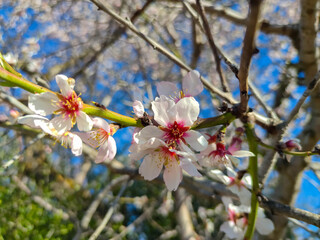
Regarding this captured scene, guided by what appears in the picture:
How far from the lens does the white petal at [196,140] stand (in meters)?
0.80

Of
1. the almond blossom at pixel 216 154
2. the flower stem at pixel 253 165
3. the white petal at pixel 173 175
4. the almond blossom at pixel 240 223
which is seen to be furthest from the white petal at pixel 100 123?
the almond blossom at pixel 240 223

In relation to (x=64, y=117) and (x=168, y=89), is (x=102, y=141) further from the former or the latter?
(x=168, y=89)

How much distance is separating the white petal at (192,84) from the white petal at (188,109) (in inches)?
7.7

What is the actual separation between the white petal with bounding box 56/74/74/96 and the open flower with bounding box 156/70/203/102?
Answer: 323 mm

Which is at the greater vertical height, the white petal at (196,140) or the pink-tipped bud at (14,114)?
the white petal at (196,140)

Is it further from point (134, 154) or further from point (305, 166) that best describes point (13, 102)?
point (305, 166)

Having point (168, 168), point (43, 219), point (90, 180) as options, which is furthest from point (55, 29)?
point (168, 168)

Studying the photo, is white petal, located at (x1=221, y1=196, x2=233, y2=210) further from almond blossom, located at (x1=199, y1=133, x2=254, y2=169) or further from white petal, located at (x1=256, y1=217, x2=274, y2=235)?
almond blossom, located at (x1=199, y1=133, x2=254, y2=169)

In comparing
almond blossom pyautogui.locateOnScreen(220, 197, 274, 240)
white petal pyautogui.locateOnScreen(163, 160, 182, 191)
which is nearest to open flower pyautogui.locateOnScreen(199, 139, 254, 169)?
white petal pyautogui.locateOnScreen(163, 160, 182, 191)

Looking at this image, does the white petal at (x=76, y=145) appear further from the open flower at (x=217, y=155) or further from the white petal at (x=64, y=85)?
the open flower at (x=217, y=155)

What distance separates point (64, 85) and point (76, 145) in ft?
0.59

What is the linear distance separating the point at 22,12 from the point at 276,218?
362 centimetres

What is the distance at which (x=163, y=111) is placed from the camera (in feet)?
2.64

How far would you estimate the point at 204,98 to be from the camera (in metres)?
4.13
